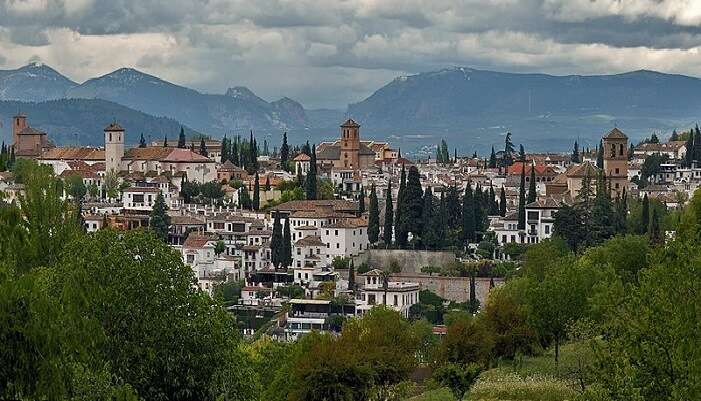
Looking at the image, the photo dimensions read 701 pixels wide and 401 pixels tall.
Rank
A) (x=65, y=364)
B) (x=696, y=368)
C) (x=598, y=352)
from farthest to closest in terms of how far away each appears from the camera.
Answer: (x=598, y=352), (x=696, y=368), (x=65, y=364)

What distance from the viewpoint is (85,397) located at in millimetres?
18625

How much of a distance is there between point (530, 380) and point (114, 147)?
70.4 metres

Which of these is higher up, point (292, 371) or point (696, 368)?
point (696, 368)

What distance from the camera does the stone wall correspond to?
72562mm

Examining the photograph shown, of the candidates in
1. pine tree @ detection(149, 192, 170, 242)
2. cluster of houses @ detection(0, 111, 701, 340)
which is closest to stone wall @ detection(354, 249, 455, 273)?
cluster of houses @ detection(0, 111, 701, 340)

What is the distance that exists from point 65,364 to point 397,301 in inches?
1941

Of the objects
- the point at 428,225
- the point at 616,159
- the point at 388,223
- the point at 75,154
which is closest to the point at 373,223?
the point at 388,223

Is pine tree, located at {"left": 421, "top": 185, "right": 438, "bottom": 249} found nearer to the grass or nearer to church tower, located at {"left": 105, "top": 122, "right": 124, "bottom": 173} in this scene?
church tower, located at {"left": 105, "top": 122, "right": 124, "bottom": 173}

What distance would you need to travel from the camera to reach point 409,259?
73.2m

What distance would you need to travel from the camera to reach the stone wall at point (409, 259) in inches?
2857

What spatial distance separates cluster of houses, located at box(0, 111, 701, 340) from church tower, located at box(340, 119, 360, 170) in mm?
94

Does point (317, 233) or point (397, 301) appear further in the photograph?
point (317, 233)

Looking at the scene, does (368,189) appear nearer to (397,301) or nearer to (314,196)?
(314,196)

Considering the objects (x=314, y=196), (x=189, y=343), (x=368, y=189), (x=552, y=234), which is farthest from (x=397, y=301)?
(x=189, y=343)
